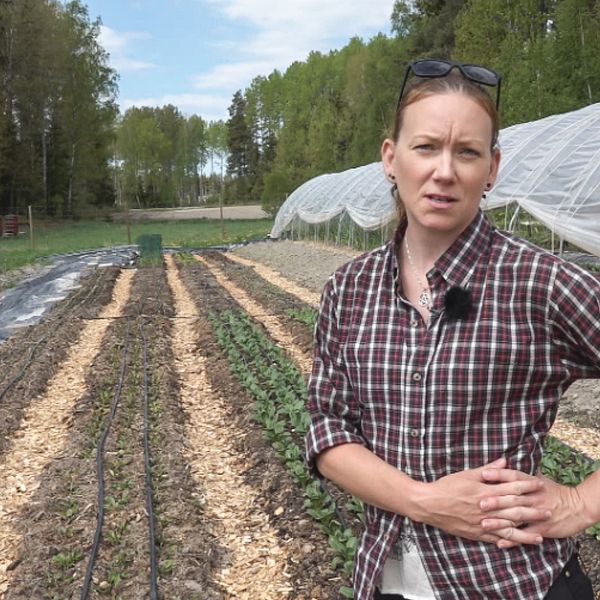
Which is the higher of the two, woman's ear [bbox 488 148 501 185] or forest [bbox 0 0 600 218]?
forest [bbox 0 0 600 218]

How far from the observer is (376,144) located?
31.2 m

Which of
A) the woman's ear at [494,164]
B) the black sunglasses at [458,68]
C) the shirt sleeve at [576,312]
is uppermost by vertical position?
the black sunglasses at [458,68]

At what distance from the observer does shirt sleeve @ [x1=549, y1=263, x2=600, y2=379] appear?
3.40ft

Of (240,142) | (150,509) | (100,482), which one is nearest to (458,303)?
(150,509)

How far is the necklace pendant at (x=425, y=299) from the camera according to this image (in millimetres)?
1146

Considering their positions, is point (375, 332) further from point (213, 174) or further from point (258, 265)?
point (213, 174)

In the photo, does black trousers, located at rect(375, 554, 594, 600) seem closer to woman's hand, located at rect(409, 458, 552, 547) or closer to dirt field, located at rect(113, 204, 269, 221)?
woman's hand, located at rect(409, 458, 552, 547)

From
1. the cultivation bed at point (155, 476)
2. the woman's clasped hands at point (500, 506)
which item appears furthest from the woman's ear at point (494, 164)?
the cultivation bed at point (155, 476)

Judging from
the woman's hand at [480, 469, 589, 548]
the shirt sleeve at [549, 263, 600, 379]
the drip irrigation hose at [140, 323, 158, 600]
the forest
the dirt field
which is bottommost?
the drip irrigation hose at [140, 323, 158, 600]

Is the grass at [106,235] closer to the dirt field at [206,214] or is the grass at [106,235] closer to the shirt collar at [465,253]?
the dirt field at [206,214]

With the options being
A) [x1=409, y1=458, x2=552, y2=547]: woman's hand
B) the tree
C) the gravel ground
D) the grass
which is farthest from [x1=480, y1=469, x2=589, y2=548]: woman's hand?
the tree

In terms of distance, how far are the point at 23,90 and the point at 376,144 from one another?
56.7 ft

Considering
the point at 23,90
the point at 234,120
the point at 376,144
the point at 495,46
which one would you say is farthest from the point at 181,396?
the point at 234,120

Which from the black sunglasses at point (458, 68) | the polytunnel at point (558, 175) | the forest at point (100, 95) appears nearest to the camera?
the black sunglasses at point (458, 68)
